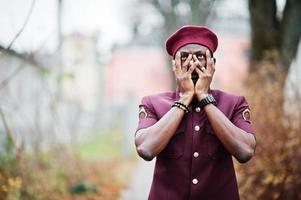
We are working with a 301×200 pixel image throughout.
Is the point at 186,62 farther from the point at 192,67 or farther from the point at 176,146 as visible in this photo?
the point at 176,146

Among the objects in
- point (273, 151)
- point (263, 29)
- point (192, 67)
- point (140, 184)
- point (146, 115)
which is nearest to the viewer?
point (192, 67)

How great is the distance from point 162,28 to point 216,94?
1694 cm

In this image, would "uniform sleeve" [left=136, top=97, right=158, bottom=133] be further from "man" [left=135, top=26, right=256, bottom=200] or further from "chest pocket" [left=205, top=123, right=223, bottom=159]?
"chest pocket" [left=205, top=123, right=223, bottom=159]

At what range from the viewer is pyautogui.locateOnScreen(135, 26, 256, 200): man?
260 cm

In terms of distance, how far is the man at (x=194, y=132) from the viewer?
2.60 m

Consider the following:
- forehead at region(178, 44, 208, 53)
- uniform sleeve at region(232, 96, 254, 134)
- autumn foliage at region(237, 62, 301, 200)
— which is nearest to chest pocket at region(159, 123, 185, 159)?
uniform sleeve at region(232, 96, 254, 134)

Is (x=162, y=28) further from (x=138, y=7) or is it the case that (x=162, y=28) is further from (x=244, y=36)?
(x=244, y=36)

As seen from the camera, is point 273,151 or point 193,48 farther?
point 273,151

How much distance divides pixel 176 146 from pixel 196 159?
13 centimetres

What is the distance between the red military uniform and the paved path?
4.67 meters

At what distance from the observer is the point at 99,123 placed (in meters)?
17.0

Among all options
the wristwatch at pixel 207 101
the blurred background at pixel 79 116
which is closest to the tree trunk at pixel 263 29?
the blurred background at pixel 79 116

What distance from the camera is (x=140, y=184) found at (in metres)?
8.90

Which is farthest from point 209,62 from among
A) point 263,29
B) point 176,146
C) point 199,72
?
point 263,29
